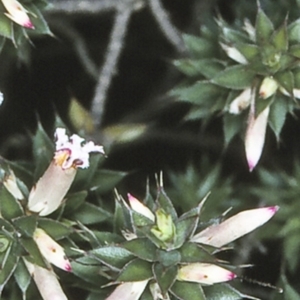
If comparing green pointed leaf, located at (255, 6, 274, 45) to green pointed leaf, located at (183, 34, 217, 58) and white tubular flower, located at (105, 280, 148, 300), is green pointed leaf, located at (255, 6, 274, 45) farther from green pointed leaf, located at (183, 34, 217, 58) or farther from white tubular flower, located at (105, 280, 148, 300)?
white tubular flower, located at (105, 280, 148, 300)

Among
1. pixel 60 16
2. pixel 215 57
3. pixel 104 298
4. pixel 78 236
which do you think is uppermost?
pixel 60 16

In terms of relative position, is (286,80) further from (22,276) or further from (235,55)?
(22,276)

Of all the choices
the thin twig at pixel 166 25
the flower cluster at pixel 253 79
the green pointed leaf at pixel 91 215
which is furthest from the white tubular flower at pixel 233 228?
the thin twig at pixel 166 25

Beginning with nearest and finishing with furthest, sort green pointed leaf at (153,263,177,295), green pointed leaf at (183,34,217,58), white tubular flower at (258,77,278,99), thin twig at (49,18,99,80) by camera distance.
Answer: green pointed leaf at (153,263,177,295)
white tubular flower at (258,77,278,99)
green pointed leaf at (183,34,217,58)
thin twig at (49,18,99,80)

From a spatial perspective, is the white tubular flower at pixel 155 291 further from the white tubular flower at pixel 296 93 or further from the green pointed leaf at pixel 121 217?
the white tubular flower at pixel 296 93

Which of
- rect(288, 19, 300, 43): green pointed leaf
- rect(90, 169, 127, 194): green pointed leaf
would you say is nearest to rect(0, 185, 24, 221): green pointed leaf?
rect(90, 169, 127, 194): green pointed leaf

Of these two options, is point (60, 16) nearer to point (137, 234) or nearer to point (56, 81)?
point (56, 81)

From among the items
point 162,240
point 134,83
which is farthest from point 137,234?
point 134,83

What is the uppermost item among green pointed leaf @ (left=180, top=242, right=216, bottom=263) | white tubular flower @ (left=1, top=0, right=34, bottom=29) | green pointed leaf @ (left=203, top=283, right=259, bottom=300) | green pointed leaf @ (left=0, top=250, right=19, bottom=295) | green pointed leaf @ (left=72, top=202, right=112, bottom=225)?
white tubular flower @ (left=1, top=0, right=34, bottom=29)
